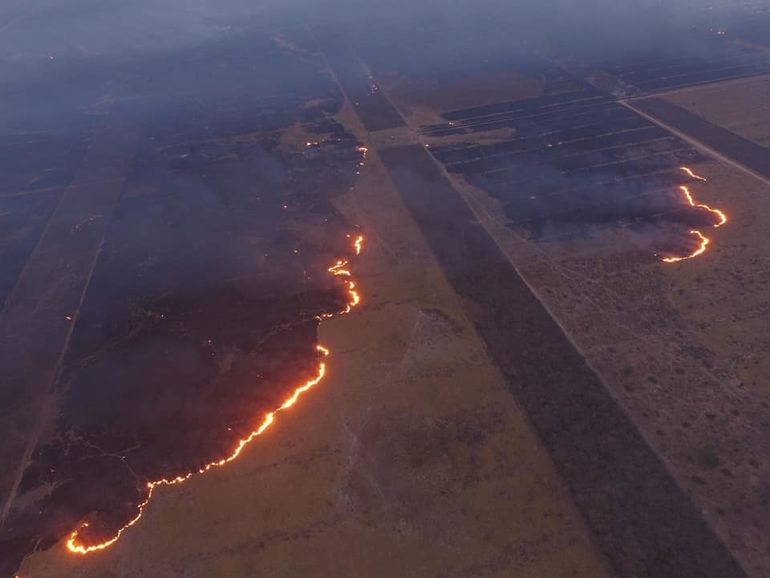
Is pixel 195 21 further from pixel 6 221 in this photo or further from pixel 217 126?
pixel 6 221

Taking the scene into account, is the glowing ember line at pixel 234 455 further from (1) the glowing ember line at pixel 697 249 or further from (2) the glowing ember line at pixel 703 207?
(2) the glowing ember line at pixel 703 207

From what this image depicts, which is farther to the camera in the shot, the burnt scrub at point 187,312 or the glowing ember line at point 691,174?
the glowing ember line at point 691,174

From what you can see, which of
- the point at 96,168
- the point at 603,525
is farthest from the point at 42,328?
the point at 603,525

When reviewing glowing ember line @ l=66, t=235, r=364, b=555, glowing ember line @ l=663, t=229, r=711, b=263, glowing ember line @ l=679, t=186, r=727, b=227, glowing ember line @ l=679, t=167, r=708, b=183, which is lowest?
glowing ember line @ l=66, t=235, r=364, b=555

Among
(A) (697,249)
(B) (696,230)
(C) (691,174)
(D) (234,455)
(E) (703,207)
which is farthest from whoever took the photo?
(C) (691,174)

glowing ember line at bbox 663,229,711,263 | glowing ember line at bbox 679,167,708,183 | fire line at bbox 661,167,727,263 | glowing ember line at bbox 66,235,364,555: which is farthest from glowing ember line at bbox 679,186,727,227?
glowing ember line at bbox 66,235,364,555

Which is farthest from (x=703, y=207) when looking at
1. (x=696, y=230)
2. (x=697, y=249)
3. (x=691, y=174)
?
(x=697, y=249)

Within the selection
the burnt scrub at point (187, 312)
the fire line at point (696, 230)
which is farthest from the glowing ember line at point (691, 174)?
the burnt scrub at point (187, 312)

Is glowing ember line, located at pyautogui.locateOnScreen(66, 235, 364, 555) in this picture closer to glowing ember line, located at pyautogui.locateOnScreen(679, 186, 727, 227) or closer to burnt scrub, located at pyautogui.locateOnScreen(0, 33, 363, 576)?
burnt scrub, located at pyautogui.locateOnScreen(0, 33, 363, 576)

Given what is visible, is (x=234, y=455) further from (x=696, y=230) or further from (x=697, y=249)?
(x=696, y=230)
